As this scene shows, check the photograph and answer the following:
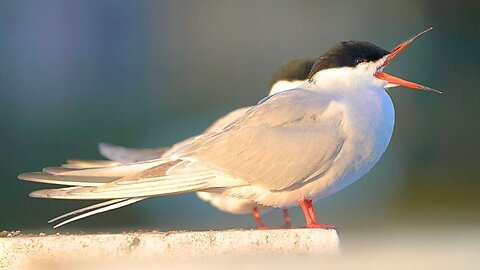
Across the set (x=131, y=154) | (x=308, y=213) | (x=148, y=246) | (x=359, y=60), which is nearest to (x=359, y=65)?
(x=359, y=60)

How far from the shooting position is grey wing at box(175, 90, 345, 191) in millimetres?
2926

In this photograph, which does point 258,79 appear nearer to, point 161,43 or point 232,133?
point 161,43

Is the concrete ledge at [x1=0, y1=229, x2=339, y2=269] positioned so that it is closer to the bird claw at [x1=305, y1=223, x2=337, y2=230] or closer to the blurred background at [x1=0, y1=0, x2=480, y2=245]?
the bird claw at [x1=305, y1=223, x2=337, y2=230]

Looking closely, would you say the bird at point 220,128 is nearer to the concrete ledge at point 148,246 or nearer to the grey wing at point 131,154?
the grey wing at point 131,154

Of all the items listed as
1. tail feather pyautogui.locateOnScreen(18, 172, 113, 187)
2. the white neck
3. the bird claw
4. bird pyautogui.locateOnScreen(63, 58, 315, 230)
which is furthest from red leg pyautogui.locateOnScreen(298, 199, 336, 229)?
the white neck

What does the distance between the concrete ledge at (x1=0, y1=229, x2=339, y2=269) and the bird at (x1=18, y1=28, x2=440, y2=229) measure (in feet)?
1.56

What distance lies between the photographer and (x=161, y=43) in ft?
25.5

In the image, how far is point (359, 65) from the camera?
3.16 meters

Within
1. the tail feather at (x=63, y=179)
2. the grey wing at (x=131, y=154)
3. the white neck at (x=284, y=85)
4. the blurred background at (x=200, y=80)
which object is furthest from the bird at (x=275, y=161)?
the blurred background at (x=200, y=80)

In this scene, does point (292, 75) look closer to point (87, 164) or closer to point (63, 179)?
point (87, 164)

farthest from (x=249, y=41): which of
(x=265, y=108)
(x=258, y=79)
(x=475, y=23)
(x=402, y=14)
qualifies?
(x=265, y=108)

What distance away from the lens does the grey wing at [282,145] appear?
293 cm

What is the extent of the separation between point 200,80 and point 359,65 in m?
4.34

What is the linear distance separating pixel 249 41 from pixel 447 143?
1.45 m
